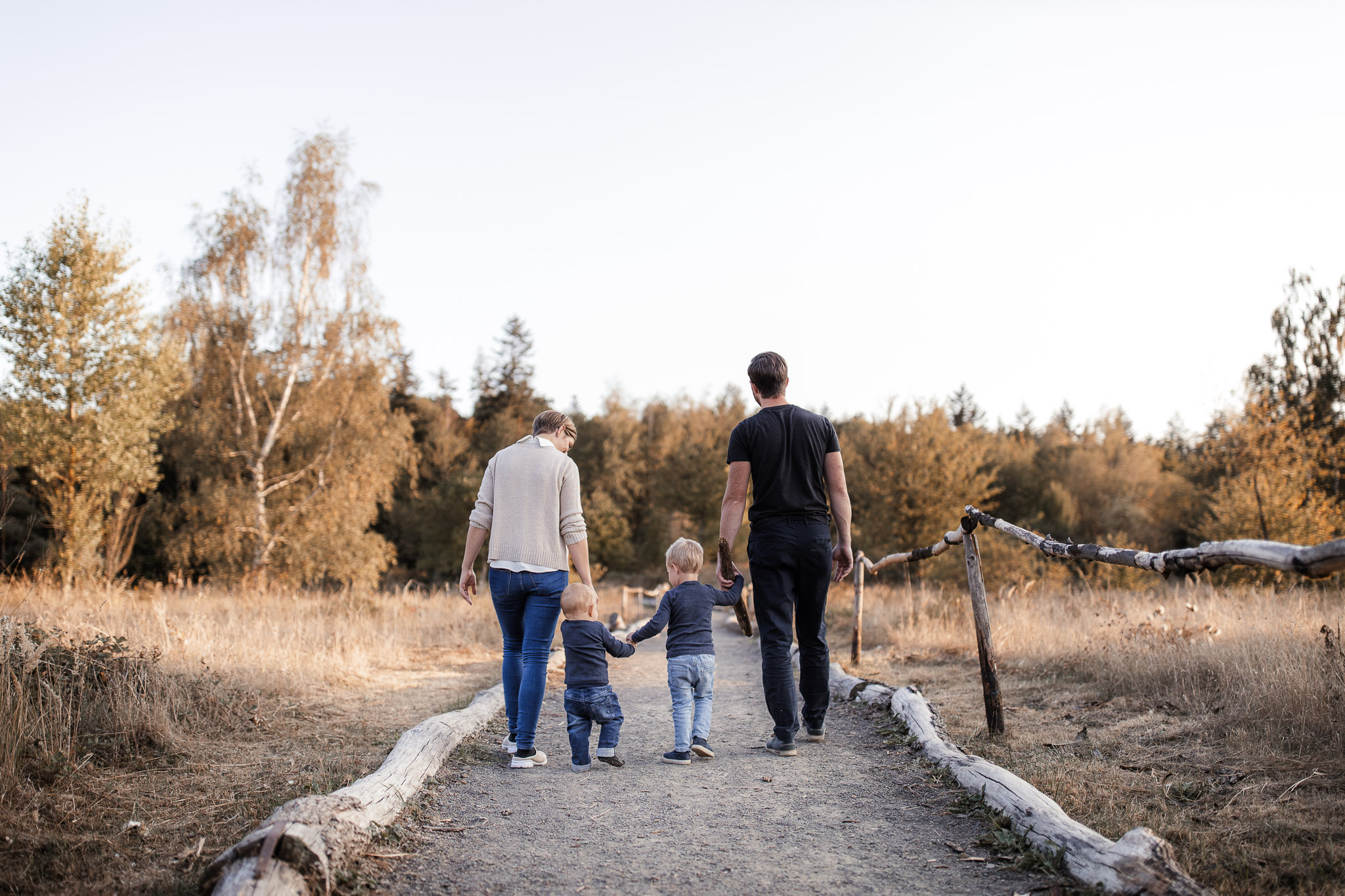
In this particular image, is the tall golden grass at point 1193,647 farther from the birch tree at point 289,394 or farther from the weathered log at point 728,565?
the birch tree at point 289,394

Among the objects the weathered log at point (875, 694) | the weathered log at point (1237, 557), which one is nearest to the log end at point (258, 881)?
the weathered log at point (1237, 557)

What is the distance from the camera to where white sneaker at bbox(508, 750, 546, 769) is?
14.7ft

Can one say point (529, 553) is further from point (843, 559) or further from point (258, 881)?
point (258, 881)

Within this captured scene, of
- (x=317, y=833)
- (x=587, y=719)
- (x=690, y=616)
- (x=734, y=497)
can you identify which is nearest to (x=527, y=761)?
(x=587, y=719)

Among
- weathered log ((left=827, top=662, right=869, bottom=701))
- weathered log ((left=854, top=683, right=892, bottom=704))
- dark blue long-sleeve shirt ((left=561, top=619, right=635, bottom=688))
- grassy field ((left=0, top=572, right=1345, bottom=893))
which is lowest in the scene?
weathered log ((left=827, top=662, right=869, bottom=701))

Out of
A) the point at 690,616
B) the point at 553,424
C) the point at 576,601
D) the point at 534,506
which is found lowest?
the point at 690,616

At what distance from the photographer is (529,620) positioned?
4.47 m

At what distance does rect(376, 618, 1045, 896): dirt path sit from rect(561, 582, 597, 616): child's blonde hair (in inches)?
35.1

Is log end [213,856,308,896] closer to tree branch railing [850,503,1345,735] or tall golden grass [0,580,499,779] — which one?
tall golden grass [0,580,499,779]

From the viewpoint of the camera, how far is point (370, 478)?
72.4 ft

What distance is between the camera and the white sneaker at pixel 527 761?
14.7 feet

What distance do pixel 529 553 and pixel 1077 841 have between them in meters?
2.92

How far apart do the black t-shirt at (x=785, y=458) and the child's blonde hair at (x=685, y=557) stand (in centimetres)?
45

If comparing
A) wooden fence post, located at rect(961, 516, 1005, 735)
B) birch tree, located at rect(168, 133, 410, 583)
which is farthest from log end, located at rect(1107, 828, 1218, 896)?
birch tree, located at rect(168, 133, 410, 583)
